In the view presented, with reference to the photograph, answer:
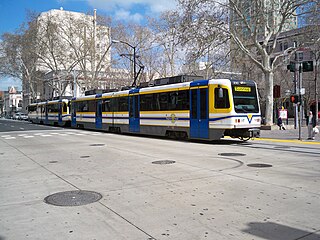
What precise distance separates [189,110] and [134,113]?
606cm

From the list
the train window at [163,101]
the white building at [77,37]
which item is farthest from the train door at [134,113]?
the white building at [77,37]

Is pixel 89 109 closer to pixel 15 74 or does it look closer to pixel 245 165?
pixel 245 165

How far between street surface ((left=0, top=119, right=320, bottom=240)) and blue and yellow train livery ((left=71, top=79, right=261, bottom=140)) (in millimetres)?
4861

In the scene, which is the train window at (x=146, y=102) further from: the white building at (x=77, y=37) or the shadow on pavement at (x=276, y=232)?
the white building at (x=77, y=37)

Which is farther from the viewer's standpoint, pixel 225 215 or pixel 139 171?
pixel 139 171

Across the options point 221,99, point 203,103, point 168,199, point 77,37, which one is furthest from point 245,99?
point 77,37

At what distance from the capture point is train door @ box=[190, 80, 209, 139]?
16.0 meters

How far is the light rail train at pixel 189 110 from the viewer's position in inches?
608

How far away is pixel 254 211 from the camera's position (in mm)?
5289

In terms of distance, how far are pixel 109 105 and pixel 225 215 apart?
21.2 meters

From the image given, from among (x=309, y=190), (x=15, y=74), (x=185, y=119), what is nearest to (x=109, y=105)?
(x=185, y=119)

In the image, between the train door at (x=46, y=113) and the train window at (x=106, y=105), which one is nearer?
the train window at (x=106, y=105)

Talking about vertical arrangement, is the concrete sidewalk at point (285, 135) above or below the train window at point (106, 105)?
below

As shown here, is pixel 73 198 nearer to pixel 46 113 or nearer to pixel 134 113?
pixel 134 113
